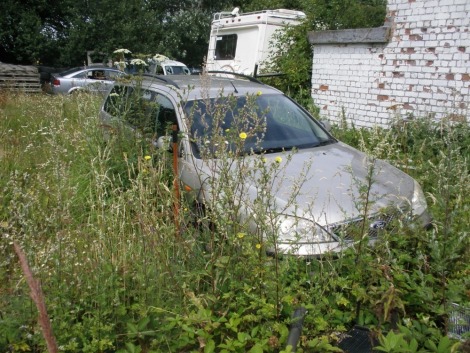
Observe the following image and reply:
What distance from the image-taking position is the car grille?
2973 mm

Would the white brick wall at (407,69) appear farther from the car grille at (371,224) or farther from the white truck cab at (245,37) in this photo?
the car grille at (371,224)

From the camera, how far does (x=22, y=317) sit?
244 cm

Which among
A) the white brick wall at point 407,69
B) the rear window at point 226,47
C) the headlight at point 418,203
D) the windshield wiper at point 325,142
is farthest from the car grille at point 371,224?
the rear window at point 226,47

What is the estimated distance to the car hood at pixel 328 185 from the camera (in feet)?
10.2

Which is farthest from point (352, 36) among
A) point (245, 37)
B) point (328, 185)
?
point (328, 185)

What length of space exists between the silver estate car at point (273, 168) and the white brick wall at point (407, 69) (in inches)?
104

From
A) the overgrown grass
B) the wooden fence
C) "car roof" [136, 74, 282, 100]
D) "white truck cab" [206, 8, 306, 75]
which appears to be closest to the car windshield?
"car roof" [136, 74, 282, 100]

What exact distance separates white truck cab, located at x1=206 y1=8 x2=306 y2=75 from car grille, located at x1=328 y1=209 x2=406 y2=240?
8631mm

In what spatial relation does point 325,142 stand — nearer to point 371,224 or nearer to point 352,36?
point 371,224

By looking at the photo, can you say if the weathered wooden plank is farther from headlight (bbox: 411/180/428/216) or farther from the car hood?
headlight (bbox: 411/180/428/216)

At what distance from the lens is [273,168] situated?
9.24ft

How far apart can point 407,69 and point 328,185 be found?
4.56 meters

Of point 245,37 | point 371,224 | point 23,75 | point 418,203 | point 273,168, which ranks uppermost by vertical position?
point 245,37

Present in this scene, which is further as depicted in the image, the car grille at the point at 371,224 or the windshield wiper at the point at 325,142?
the windshield wiper at the point at 325,142
